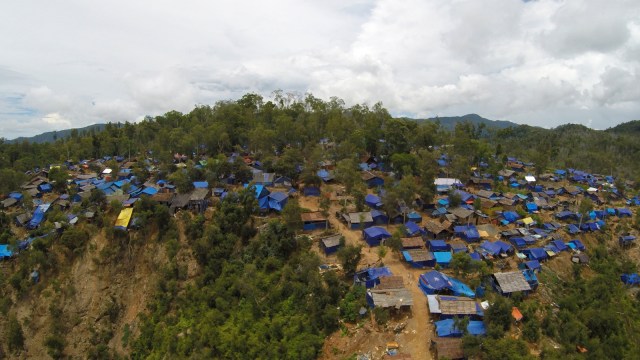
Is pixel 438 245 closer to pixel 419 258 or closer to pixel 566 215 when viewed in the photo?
pixel 419 258

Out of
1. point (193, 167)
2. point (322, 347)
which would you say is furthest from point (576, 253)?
point (193, 167)

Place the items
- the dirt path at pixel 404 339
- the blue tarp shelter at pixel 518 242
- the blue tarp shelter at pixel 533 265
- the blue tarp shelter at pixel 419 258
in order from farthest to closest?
1. the blue tarp shelter at pixel 518 242
2. the blue tarp shelter at pixel 533 265
3. the blue tarp shelter at pixel 419 258
4. the dirt path at pixel 404 339

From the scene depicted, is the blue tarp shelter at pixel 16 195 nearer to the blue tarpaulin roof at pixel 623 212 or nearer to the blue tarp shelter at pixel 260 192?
the blue tarp shelter at pixel 260 192

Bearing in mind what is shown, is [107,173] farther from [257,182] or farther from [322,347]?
[322,347]

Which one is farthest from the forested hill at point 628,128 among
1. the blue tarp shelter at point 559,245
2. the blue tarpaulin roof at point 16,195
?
the blue tarpaulin roof at point 16,195

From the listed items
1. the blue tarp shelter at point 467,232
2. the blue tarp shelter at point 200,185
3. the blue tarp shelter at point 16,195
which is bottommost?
the blue tarp shelter at point 467,232

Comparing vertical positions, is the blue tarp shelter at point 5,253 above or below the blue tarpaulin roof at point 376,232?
below

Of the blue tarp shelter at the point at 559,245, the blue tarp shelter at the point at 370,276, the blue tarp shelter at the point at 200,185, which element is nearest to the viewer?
the blue tarp shelter at the point at 370,276

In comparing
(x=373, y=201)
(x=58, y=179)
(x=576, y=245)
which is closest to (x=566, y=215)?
(x=576, y=245)
